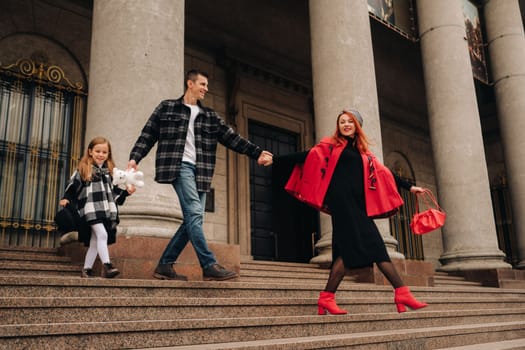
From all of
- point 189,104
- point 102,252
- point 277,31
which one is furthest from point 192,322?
point 277,31

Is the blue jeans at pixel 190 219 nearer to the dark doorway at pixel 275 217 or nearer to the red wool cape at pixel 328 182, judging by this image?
the red wool cape at pixel 328 182

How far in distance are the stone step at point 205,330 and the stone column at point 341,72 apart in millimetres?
3671

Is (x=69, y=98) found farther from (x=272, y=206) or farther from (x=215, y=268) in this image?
(x=215, y=268)

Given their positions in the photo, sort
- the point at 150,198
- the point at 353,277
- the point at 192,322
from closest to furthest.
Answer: the point at 192,322 → the point at 150,198 → the point at 353,277

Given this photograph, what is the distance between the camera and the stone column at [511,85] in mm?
13914

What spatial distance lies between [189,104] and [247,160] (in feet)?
29.7

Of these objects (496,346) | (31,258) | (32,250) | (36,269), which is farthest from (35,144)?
(496,346)

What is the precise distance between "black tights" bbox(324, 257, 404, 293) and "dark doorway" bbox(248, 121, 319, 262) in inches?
364

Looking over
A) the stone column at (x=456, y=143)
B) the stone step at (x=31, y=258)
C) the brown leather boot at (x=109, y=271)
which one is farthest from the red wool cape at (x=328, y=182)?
the stone column at (x=456, y=143)

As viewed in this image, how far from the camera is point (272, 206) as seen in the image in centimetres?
1484

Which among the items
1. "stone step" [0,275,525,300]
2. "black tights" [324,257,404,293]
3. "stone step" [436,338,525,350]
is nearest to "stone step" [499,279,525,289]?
"stone step" [0,275,525,300]

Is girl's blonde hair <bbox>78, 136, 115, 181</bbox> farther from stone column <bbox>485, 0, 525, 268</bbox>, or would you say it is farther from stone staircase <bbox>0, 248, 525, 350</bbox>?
stone column <bbox>485, 0, 525, 268</bbox>

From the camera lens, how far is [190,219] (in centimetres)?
495

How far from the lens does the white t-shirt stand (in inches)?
203
